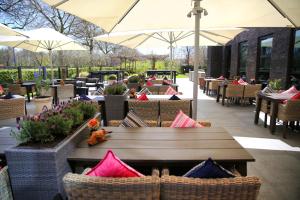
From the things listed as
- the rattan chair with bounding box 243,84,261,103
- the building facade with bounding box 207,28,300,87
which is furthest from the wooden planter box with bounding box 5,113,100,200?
the building facade with bounding box 207,28,300,87

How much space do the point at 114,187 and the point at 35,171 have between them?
2.45 ft

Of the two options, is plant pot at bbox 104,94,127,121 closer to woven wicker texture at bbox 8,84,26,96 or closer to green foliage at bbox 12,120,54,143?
green foliage at bbox 12,120,54,143

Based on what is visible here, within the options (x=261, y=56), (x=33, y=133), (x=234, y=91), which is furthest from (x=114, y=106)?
(x=261, y=56)

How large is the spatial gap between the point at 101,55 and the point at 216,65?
38.1 ft

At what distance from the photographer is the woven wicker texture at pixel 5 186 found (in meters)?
1.60

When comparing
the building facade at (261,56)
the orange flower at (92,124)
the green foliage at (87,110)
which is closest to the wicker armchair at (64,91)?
the green foliage at (87,110)

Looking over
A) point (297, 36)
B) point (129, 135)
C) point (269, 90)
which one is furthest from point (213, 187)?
point (297, 36)

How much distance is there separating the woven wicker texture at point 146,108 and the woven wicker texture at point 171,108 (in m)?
0.10

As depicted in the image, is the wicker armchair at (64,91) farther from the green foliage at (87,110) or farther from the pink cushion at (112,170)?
the pink cushion at (112,170)

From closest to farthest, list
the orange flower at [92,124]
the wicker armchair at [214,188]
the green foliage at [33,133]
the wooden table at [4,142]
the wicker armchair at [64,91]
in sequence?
the wicker armchair at [214,188] < the green foliage at [33,133] < the wooden table at [4,142] < the orange flower at [92,124] < the wicker armchair at [64,91]

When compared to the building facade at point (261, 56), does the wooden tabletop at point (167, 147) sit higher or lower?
lower

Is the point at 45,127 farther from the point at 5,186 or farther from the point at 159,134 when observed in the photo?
the point at 159,134

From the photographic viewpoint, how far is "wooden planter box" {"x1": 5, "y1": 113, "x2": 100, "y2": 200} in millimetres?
1619

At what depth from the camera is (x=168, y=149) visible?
195 cm
